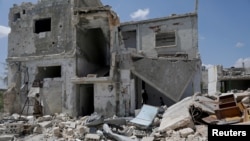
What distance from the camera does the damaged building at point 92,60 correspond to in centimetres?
1698

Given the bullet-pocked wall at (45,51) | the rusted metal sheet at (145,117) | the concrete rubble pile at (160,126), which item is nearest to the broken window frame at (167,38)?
the bullet-pocked wall at (45,51)

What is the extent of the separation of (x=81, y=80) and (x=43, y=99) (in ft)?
10.4

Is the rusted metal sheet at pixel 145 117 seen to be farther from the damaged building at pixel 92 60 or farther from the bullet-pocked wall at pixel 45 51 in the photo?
the bullet-pocked wall at pixel 45 51

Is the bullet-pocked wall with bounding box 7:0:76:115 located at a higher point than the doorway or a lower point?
higher

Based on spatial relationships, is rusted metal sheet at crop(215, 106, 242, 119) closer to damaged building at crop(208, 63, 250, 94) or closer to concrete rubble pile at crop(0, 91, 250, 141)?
concrete rubble pile at crop(0, 91, 250, 141)

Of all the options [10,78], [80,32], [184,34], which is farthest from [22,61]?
[184,34]

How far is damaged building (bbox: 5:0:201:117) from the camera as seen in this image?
55.7 ft

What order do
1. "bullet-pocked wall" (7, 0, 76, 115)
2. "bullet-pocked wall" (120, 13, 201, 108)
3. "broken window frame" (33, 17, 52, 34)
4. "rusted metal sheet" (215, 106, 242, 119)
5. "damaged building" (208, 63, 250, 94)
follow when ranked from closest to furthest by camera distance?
"rusted metal sheet" (215, 106, 242, 119), "bullet-pocked wall" (120, 13, 201, 108), "bullet-pocked wall" (7, 0, 76, 115), "broken window frame" (33, 17, 52, 34), "damaged building" (208, 63, 250, 94)

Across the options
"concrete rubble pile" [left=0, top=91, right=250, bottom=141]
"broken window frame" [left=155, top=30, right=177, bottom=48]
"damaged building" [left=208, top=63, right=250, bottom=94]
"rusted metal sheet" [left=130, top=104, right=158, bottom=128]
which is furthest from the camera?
"damaged building" [left=208, top=63, right=250, bottom=94]

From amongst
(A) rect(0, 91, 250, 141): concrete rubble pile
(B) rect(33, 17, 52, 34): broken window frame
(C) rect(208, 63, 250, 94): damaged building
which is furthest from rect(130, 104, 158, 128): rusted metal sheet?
(C) rect(208, 63, 250, 94): damaged building

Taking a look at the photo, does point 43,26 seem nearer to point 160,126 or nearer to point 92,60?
point 92,60

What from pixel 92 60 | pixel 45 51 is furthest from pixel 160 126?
pixel 45 51

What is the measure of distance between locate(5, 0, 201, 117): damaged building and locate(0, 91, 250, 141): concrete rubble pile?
2.67m

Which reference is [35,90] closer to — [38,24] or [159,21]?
[38,24]
